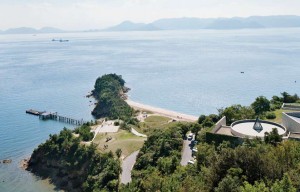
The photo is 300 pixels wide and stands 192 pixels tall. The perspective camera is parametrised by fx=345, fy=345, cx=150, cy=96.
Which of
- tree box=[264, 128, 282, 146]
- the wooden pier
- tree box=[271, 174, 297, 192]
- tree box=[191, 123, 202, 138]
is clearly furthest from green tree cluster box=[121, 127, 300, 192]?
the wooden pier

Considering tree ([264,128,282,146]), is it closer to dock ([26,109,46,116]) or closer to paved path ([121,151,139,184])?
paved path ([121,151,139,184])

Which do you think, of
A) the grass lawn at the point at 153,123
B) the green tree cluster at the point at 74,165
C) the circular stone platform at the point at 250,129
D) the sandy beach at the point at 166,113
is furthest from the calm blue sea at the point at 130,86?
the circular stone platform at the point at 250,129

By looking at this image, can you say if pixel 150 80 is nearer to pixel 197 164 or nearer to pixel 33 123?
pixel 33 123

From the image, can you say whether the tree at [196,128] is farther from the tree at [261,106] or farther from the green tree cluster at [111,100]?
the green tree cluster at [111,100]

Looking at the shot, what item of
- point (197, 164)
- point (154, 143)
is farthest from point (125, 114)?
point (197, 164)

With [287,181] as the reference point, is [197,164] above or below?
below

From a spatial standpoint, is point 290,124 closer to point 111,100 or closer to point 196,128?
point 196,128

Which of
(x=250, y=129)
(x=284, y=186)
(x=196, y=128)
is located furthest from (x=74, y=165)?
(x=284, y=186)
